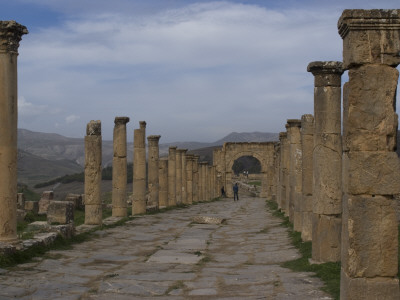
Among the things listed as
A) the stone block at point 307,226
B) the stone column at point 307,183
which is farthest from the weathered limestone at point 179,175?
the stone block at point 307,226

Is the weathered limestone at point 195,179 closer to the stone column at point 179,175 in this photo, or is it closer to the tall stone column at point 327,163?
the stone column at point 179,175

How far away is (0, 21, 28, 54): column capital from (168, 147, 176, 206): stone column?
1810 centimetres

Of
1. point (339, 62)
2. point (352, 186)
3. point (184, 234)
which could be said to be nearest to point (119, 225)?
point (184, 234)

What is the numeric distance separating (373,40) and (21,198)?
16.8 m

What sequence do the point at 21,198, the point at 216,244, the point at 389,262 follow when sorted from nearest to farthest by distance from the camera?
the point at 389,262
the point at 216,244
the point at 21,198

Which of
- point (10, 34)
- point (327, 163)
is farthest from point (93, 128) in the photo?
point (327, 163)

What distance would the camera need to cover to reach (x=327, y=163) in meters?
9.43

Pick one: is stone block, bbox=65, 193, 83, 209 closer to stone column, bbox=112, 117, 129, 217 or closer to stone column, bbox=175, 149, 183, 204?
stone column, bbox=112, 117, 129, 217

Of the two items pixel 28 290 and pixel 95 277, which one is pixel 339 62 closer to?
pixel 95 277

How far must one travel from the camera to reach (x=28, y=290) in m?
7.43

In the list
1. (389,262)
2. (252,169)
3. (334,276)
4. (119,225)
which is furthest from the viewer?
(252,169)

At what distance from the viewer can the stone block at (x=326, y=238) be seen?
9.23m

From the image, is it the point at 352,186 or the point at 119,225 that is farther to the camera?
the point at 119,225

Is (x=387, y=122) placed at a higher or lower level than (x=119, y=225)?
higher
